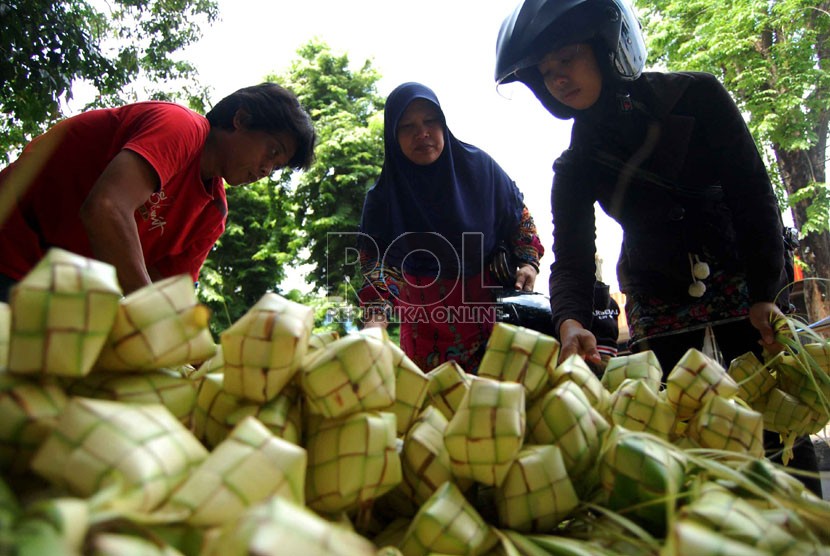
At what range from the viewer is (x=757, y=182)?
138 cm

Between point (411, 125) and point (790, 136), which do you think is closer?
point (411, 125)

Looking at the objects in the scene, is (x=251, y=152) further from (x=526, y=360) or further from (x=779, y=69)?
(x=779, y=69)

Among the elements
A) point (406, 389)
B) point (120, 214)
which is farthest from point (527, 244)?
point (406, 389)

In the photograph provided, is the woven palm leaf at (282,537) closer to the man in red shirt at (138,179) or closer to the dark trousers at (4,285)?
the man in red shirt at (138,179)

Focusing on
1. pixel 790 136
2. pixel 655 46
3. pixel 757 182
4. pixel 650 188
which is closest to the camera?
pixel 757 182

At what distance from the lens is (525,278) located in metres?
2.15

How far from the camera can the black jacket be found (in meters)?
1.39

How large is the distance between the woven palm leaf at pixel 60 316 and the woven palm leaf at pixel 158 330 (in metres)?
0.03

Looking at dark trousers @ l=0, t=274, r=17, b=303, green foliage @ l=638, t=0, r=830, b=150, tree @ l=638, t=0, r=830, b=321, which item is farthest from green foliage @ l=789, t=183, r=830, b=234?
dark trousers @ l=0, t=274, r=17, b=303

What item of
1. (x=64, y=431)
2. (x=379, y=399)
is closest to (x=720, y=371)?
(x=379, y=399)

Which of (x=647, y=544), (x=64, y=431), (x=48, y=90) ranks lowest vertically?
(x=647, y=544)

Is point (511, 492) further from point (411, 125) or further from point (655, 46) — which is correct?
point (655, 46)

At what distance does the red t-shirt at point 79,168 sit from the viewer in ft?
4.59

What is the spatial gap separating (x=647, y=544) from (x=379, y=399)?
228 mm
